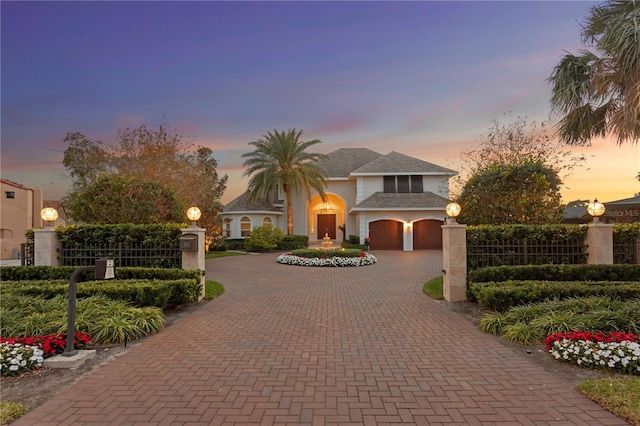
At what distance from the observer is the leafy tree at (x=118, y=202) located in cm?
1123

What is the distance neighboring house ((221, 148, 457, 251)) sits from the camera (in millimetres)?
23984

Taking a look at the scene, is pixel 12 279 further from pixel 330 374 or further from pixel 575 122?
pixel 575 122

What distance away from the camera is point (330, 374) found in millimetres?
4051

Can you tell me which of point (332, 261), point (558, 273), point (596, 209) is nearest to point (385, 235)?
point (332, 261)

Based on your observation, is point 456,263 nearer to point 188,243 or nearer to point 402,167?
point 188,243

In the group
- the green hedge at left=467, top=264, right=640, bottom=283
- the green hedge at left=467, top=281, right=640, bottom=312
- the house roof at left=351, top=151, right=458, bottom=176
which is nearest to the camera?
the green hedge at left=467, top=281, right=640, bottom=312

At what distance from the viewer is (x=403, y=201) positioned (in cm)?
2430

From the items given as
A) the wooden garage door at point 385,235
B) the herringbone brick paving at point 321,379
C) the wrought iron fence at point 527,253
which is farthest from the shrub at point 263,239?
the wrought iron fence at point 527,253

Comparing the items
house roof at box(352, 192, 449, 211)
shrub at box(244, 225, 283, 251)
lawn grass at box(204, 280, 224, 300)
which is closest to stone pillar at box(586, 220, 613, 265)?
lawn grass at box(204, 280, 224, 300)

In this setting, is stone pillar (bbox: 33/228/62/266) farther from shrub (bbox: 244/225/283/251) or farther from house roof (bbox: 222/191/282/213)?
house roof (bbox: 222/191/282/213)

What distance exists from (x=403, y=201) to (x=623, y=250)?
1601cm

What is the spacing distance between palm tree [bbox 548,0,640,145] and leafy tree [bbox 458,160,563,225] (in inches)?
82.8

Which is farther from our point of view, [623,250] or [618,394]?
[623,250]

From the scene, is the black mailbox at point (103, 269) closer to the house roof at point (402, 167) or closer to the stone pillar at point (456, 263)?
the stone pillar at point (456, 263)
